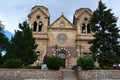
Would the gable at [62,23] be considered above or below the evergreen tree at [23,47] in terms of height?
above

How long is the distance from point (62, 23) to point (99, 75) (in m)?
21.7

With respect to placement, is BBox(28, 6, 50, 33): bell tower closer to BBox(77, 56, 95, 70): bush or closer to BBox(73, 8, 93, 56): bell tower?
BBox(73, 8, 93, 56): bell tower

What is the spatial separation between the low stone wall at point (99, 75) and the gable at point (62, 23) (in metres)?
20.7

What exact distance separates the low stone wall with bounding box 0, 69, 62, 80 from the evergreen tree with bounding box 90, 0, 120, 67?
23.6 feet

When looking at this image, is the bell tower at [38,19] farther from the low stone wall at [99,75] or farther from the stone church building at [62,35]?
the low stone wall at [99,75]

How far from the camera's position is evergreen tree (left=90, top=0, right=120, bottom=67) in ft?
100

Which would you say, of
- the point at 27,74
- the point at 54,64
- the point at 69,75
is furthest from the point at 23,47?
the point at 69,75

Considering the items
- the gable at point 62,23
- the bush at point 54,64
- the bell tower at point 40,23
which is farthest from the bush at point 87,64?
the gable at point 62,23

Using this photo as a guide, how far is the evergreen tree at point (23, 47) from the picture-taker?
3278 cm

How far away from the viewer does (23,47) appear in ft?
110

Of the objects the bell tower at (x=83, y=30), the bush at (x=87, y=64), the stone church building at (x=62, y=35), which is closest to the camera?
the bush at (x=87, y=64)

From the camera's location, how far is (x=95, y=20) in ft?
108

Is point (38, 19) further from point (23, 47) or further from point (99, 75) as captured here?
point (99, 75)

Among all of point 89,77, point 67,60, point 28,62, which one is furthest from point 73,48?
point 89,77
